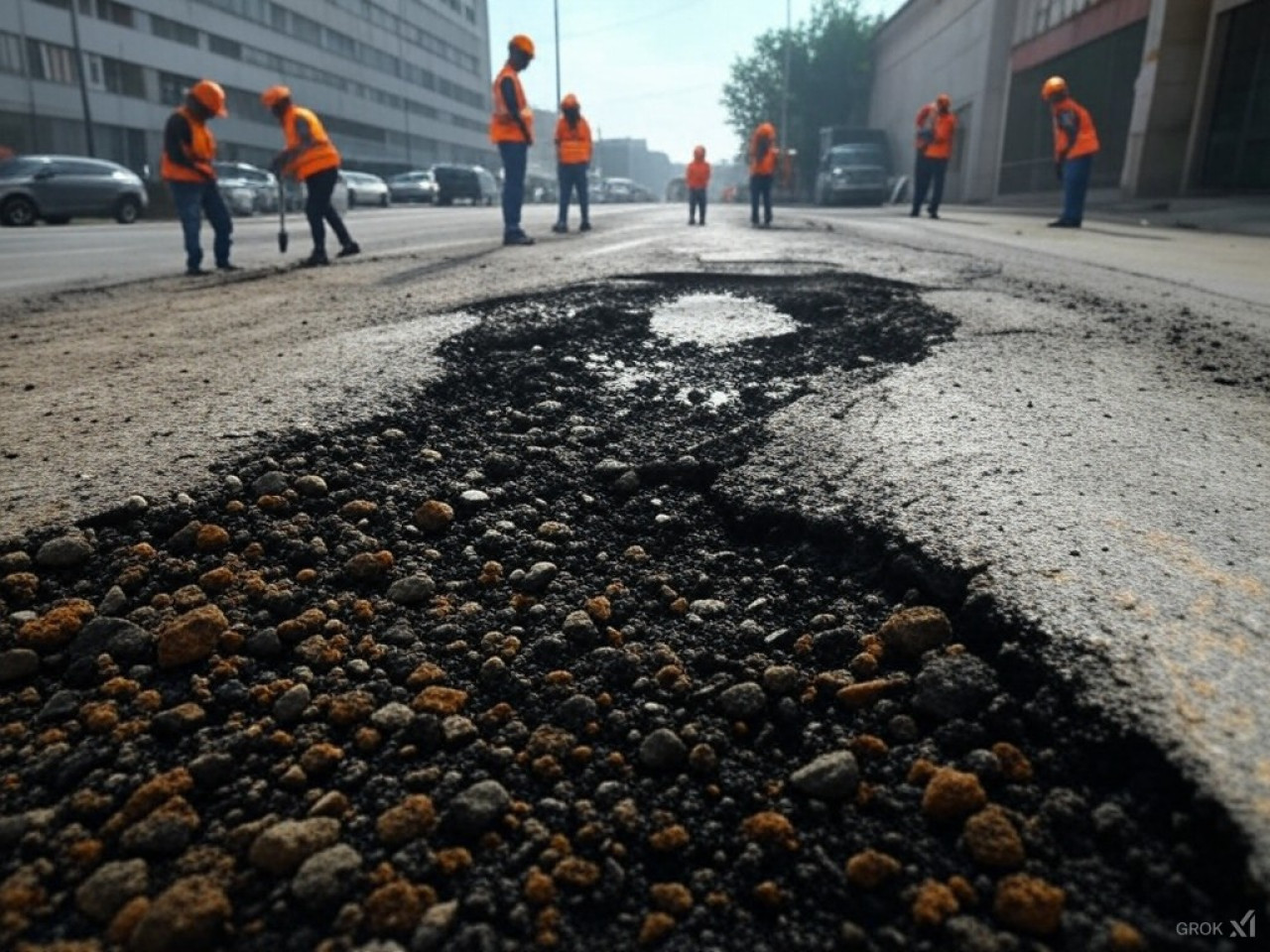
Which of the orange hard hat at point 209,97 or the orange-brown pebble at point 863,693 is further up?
the orange hard hat at point 209,97

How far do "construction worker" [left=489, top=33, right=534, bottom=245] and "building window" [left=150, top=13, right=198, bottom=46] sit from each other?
39659 mm

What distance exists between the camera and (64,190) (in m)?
16.1

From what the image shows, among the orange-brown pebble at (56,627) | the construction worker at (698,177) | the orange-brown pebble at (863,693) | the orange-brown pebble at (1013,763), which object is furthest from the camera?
the construction worker at (698,177)

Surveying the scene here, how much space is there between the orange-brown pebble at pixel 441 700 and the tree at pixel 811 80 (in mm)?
42948

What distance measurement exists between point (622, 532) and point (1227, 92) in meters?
15.7

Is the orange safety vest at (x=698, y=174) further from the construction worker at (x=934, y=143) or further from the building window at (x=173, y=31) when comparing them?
the building window at (x=173, y=31)

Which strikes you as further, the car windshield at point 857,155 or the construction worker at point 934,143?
the car windshield at point 857,155

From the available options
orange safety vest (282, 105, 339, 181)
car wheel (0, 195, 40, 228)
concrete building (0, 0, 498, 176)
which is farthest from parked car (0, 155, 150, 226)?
concrete building (0, 0, 498, 176)

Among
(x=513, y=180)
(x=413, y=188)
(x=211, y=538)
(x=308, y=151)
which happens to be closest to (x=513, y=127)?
(x=513, y=180)

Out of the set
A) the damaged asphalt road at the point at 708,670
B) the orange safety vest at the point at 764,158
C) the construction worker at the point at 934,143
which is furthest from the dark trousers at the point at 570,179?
the damaged asphalt road at the point at 708,670

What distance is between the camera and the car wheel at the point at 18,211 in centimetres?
1530

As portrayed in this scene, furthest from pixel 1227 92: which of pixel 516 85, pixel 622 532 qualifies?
pixel 622 532

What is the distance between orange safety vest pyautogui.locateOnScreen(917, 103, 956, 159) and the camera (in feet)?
42.8

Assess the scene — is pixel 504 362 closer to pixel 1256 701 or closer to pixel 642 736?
pixel 642 736
